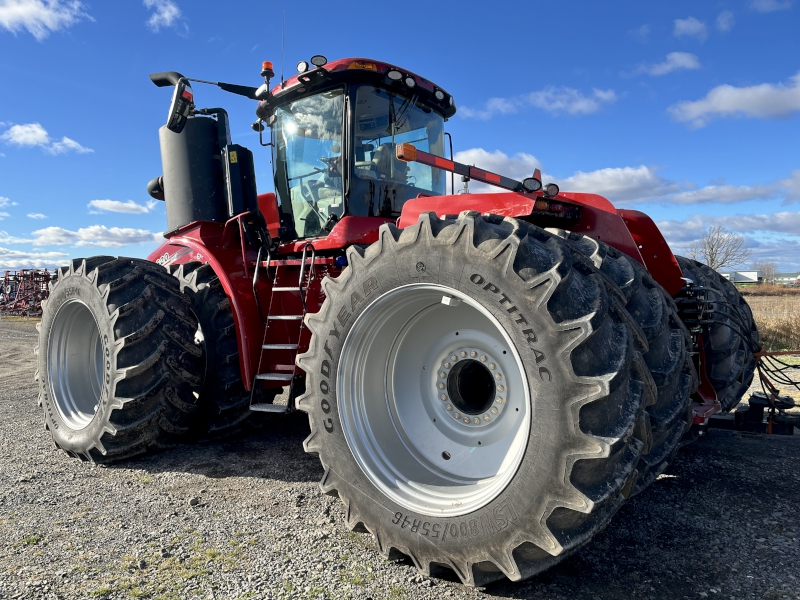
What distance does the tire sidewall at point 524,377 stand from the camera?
2154mm

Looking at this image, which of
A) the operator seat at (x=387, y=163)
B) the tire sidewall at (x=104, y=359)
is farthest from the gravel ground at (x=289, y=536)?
the operator seat at (x=387, y=163)

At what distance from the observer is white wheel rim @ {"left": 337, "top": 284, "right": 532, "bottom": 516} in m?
2.71

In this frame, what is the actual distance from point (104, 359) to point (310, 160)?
85.3 inches

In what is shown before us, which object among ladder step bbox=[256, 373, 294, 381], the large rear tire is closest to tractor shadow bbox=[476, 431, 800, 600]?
ladder step bbox=[256, 373, 294, 381]

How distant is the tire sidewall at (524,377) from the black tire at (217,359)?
158 cm

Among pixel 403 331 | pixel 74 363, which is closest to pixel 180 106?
pixel 74 363

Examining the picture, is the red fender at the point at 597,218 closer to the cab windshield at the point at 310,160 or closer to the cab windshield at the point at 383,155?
the cab windshield at the point at 383,155

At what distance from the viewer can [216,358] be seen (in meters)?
4.34

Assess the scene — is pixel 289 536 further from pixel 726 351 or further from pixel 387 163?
pixel 726 351

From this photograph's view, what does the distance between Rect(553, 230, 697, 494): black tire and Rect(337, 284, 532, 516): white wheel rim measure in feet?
2.01

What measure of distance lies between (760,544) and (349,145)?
3.50 meters

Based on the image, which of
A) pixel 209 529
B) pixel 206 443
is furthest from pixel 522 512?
pixel 206 443

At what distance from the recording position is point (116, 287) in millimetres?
4223

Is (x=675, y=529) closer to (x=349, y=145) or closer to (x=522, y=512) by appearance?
(x=522, y=512)
